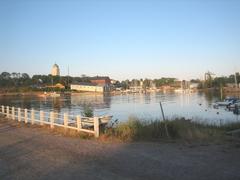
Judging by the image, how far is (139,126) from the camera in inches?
→ 563

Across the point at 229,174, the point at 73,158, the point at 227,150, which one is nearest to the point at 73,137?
the point at 73,158

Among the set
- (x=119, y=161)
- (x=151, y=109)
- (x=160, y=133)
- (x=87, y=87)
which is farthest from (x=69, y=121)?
(x=87, y=87)

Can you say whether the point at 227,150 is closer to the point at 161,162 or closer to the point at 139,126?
the point at 161,162

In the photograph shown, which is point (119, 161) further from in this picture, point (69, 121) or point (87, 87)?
point (87, 87)

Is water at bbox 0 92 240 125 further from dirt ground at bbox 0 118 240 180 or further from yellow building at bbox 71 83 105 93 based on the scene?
yellow building at bbox 71 83 105 93

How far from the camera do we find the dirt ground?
701 centimetres

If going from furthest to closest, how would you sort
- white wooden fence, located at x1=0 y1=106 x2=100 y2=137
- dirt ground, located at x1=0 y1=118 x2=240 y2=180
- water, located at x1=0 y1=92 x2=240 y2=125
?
water, located at x1=0 y1=92 x2=240 y2=125, white wooden fence, located at x1=0 y1=106 x2=100 y2=137, dirt ground, located at x1=0 y1=118 x2=240 y2=180

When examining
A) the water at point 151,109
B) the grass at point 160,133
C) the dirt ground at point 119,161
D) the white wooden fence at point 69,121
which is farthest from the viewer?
the water at point 151,109

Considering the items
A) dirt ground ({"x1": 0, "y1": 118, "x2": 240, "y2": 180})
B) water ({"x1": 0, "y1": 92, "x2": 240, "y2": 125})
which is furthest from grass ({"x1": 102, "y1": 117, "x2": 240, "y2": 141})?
water ({"x1": 0, "y1": 92, "x2": 240, "y2": 125})

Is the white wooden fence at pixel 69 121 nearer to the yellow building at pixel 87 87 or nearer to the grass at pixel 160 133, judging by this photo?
the grass at pixel 160 133

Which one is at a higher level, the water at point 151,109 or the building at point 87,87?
the building at point 87,87

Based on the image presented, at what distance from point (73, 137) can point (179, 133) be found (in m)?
5.34

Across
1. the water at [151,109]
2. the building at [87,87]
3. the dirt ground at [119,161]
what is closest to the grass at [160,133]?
the dirt ground at [119,161]

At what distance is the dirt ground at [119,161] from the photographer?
701cm
